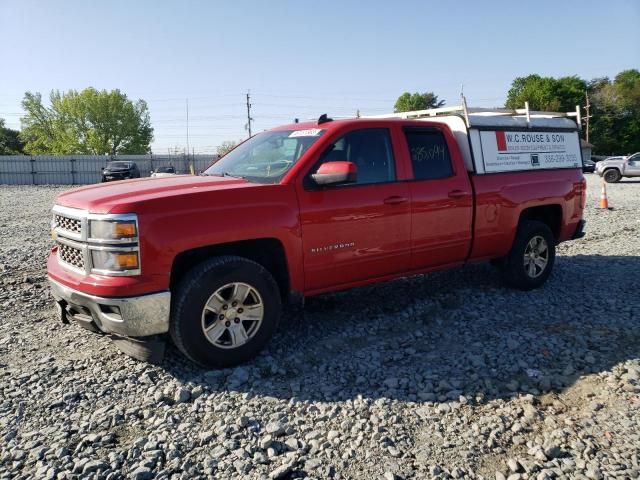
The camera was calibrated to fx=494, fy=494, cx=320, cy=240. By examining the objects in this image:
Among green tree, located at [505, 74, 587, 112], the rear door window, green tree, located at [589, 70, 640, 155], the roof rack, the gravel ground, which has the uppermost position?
green tree, located at [505, 74, 587, 112]

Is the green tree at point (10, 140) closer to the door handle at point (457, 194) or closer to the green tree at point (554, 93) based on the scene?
the green tree at point (554, 93)

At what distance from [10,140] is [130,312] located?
9071 centimetres

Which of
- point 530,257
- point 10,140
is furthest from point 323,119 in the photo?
point 10,140

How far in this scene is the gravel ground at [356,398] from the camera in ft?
8.92

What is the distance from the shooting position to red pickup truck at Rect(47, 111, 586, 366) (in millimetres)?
Answer: 3451

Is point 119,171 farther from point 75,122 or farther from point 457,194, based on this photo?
point 75,122

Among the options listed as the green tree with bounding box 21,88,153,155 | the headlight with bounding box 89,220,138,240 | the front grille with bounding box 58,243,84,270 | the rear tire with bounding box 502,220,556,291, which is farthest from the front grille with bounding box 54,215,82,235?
the green tree with bounding box 21,88,153,155

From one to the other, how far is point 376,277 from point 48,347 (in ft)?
9.62

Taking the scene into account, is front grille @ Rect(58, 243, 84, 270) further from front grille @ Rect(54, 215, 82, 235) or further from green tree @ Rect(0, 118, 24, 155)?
green tree @ Rect(0, 118, 24, 155)

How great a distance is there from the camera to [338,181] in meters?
3.93

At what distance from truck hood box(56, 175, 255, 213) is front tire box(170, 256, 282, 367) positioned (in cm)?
60

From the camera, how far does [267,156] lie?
462 cm

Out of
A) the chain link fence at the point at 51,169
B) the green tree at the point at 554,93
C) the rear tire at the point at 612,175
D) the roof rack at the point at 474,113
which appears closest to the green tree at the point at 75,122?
the chain link fence at the point at 51,169

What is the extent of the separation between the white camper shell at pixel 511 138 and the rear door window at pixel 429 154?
32 cm
